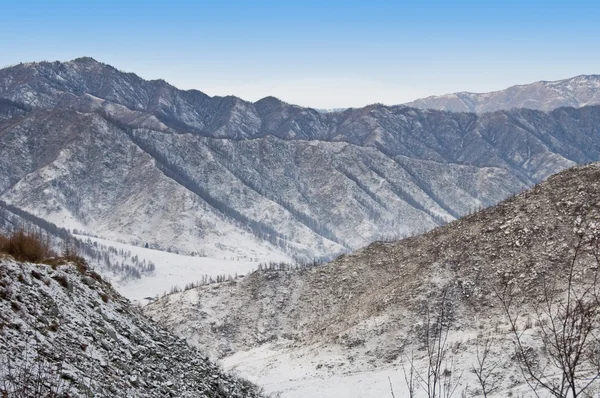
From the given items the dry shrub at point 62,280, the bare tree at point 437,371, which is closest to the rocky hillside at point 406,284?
the bare tree at point 437,371

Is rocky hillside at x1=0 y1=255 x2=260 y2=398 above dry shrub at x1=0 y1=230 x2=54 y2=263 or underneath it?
underneath

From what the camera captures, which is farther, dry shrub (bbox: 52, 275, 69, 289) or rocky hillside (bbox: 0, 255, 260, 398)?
dry shrub (bbox: 52, 275, 69, 289)

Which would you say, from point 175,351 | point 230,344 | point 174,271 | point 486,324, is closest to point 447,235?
point 486,324

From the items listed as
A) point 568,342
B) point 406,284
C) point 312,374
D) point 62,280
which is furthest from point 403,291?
point 568,342

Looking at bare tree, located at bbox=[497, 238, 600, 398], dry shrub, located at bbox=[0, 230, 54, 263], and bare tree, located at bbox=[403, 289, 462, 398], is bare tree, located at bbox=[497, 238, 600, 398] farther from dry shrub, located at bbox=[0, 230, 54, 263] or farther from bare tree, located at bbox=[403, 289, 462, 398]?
dry shrub, located at bbox=[0, 230, 54, 263]

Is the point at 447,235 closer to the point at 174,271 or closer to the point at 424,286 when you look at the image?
the point at 424,286

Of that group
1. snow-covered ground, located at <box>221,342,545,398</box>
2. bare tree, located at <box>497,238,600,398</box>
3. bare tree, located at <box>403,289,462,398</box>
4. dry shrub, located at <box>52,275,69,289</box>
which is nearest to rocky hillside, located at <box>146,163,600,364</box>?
snow-covered ground, located at <box>221,342,545,398</box>
